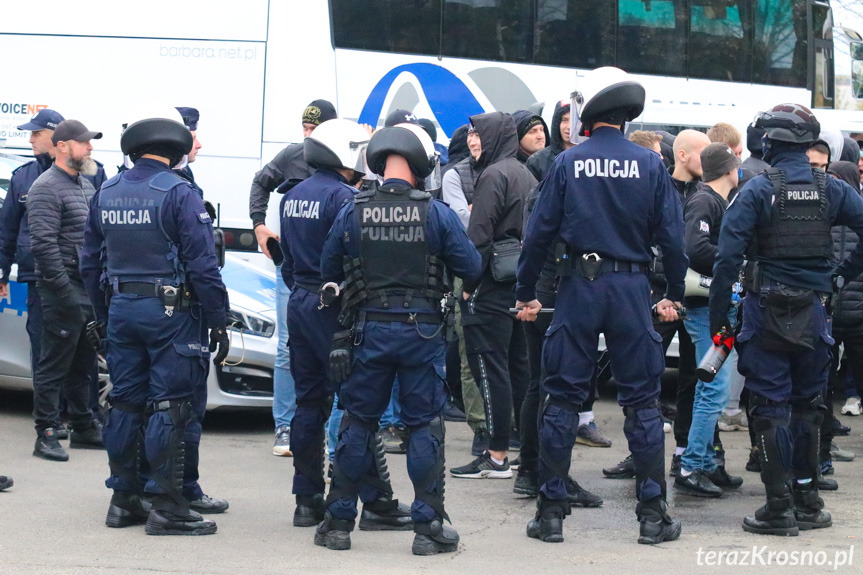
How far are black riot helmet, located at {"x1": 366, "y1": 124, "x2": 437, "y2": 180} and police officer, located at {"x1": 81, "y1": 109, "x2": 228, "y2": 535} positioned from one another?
3.09 ft

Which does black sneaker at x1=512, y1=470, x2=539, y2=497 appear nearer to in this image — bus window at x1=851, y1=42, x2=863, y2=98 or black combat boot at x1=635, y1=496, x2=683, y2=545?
black combat boot at x1=635, y1=496, x2=683, y2=545

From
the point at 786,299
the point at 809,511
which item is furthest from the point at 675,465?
the point at 786,299

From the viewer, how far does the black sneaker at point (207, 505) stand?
251 inches

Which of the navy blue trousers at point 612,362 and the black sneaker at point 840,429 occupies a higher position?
the navy blue trousers at point 612,362

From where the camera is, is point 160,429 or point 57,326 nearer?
point 160,429

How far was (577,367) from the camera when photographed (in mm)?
5703

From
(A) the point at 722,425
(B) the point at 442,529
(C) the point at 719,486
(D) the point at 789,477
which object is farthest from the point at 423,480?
(A) the point at 722,425

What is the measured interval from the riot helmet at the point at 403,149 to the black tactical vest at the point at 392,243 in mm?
160

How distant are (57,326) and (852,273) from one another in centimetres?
486

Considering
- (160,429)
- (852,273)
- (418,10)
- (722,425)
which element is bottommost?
(722,425)

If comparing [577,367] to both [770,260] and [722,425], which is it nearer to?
[770,260]

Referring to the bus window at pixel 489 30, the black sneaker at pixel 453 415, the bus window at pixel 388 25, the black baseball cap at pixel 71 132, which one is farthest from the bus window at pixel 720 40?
the black baseball cap at pixel 71 132

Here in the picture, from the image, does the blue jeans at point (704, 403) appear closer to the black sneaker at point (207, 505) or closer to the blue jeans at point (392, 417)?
the blue jeans at point (392, 417)

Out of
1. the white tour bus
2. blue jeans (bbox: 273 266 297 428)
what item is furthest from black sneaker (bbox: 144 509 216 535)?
the white tour bus
